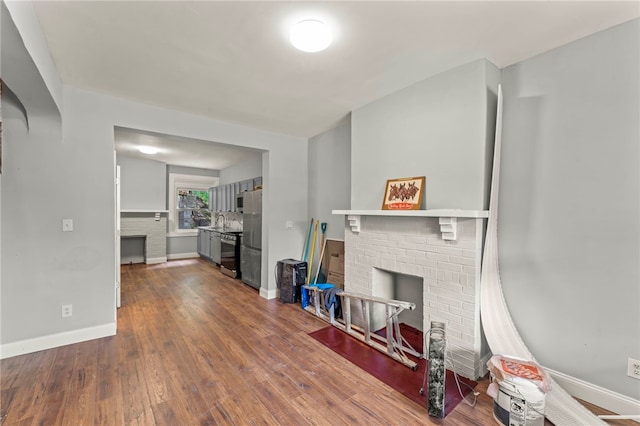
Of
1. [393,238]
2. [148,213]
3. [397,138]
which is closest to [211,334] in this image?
[393,238]

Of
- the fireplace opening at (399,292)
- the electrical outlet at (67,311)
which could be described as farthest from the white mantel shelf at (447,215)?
the electrical outlet at (67,311)

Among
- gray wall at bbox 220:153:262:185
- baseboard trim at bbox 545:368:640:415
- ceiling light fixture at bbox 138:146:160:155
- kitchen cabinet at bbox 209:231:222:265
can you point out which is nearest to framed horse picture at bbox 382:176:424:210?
baseboard trim at bbox 545:368:640:415

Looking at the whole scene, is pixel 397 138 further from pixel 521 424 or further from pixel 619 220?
pixel 521 424

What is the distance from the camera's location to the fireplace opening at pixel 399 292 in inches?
119

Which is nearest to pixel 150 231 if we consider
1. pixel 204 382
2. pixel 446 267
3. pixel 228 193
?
pixel 228 193

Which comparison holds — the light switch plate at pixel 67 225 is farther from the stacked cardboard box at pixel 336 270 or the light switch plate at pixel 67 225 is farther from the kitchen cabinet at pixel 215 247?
the kitchen cabinet at pixel 215 247

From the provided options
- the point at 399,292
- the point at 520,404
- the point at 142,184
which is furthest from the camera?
the point at 142,184

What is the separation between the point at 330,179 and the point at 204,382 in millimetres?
2963

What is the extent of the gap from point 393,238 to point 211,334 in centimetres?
222

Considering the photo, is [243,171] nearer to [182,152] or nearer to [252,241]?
[182,152]

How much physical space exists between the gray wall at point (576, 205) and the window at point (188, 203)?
7.51m

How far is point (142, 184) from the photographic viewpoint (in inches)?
267

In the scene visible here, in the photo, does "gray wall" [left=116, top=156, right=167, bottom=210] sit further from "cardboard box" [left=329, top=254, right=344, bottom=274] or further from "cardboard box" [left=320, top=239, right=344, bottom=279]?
"cardboard box" [left=329, top=254, right=344, bottom=274]

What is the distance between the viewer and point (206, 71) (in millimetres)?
2457
